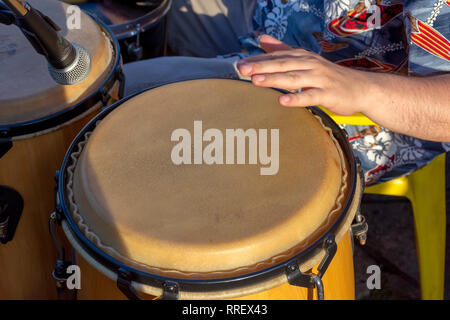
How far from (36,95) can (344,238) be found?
1.97 feet

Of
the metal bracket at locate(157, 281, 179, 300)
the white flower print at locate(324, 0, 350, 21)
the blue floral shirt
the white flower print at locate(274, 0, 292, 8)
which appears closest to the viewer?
the metal bracket at locate(157, 281, 179, 300)

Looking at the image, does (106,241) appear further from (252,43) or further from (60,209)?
(252,43)

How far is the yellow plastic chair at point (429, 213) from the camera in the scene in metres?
1.22

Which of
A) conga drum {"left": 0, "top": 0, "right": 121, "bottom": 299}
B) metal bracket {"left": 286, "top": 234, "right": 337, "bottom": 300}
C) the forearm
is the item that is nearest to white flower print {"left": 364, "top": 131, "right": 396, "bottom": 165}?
the forearm

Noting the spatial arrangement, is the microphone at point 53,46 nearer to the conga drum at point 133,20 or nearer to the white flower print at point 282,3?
the conga drum at point 133,20

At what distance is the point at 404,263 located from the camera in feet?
5.11

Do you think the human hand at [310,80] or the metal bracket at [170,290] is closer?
the metal bracket at [170,290]

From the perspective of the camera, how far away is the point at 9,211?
0.92 metres

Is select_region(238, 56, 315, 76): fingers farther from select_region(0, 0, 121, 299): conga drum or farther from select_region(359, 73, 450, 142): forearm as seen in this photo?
select_region(0, 0, 121, 299): conga drum

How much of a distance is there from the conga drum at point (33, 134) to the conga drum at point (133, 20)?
319mm

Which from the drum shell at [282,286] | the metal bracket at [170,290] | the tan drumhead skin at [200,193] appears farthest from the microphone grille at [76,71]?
the metal bracket at [170,290]

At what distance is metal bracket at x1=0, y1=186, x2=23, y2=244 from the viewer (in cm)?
91

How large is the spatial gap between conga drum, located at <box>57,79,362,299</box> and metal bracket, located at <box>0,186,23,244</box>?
145 mm

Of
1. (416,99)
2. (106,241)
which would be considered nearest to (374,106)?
(416,99)
